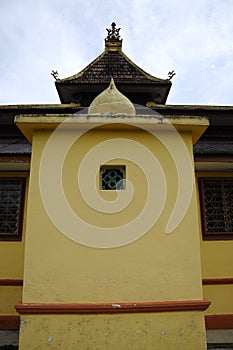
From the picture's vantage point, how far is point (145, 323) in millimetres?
3752

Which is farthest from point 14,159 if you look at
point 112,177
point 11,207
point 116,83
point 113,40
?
point 113,40

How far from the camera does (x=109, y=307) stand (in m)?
3.73

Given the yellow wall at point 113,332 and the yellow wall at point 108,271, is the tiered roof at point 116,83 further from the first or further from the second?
the yellow wall at point 113,332

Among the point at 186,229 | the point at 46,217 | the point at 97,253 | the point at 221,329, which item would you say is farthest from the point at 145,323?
the point at 221,329

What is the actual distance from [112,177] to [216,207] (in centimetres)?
296

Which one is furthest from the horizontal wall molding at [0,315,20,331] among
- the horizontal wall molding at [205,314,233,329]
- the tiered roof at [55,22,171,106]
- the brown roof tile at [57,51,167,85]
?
the brown roof tile at [57,51,167,85]

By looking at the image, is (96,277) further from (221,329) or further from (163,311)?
(221,329)

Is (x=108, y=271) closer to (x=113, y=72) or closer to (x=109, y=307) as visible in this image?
(x=109, y=307)

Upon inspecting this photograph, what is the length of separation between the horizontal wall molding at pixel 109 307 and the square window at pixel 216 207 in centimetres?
242

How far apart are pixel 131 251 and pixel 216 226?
2.86 metres

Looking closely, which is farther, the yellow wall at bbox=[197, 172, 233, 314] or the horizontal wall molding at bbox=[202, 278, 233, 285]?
the horizontal wall molding at bbox=[202, 278, 233, 285]

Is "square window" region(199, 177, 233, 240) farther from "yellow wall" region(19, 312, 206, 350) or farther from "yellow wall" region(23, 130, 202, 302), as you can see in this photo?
"yellow wall" region(19, 312, 206, 350)

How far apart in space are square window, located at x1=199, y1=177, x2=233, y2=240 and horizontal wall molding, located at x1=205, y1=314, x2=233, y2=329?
142 centimetres

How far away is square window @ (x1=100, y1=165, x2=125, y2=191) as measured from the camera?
169 inches
